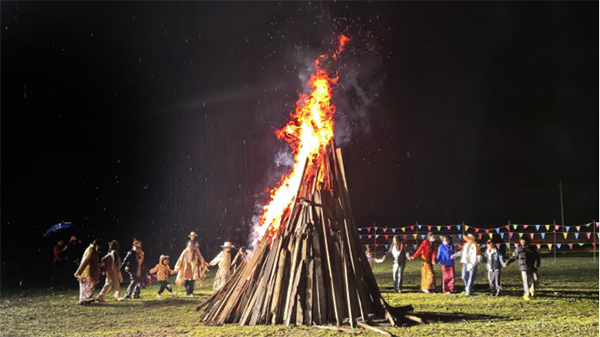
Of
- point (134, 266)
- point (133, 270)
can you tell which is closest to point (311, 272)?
point (134, 266)

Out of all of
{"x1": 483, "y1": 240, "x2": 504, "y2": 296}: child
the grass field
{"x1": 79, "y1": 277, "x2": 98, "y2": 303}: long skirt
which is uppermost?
{"x1": 483, "y1": 240, "x2": 504, "y2": 296}: child

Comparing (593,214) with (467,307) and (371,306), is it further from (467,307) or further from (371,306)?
(371,306)

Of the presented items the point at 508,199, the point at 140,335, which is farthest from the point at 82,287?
the point at 508,199

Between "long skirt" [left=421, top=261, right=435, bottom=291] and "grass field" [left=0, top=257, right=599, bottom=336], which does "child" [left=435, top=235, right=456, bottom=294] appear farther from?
"grass field" [left=0, top=257, right=599, bottom=336]

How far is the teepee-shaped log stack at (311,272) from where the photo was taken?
10195 mm

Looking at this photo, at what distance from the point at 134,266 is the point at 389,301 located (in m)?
7.75

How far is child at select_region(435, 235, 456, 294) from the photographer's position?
53.5 ft

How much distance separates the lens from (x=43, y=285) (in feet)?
68.9

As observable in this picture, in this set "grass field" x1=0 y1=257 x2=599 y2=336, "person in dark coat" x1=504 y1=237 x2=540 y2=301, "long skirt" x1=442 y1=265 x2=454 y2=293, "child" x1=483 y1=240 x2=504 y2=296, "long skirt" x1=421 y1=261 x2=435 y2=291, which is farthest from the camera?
"long skirt" x1=421 y1=261 x2=435 y2=291

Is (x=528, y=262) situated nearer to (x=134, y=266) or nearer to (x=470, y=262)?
(x=470, y=262)

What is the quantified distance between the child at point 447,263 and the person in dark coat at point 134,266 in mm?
9276

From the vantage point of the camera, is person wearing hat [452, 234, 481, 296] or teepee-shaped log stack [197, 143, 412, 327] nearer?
teepee-shaped log stack [197, 143, 412, 327]

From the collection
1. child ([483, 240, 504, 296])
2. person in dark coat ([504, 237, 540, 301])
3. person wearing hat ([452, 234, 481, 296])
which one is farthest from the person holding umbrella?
person in dark coat ([504, 237, 540, 301])

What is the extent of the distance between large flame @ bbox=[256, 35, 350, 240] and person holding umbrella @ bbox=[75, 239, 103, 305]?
662cm
